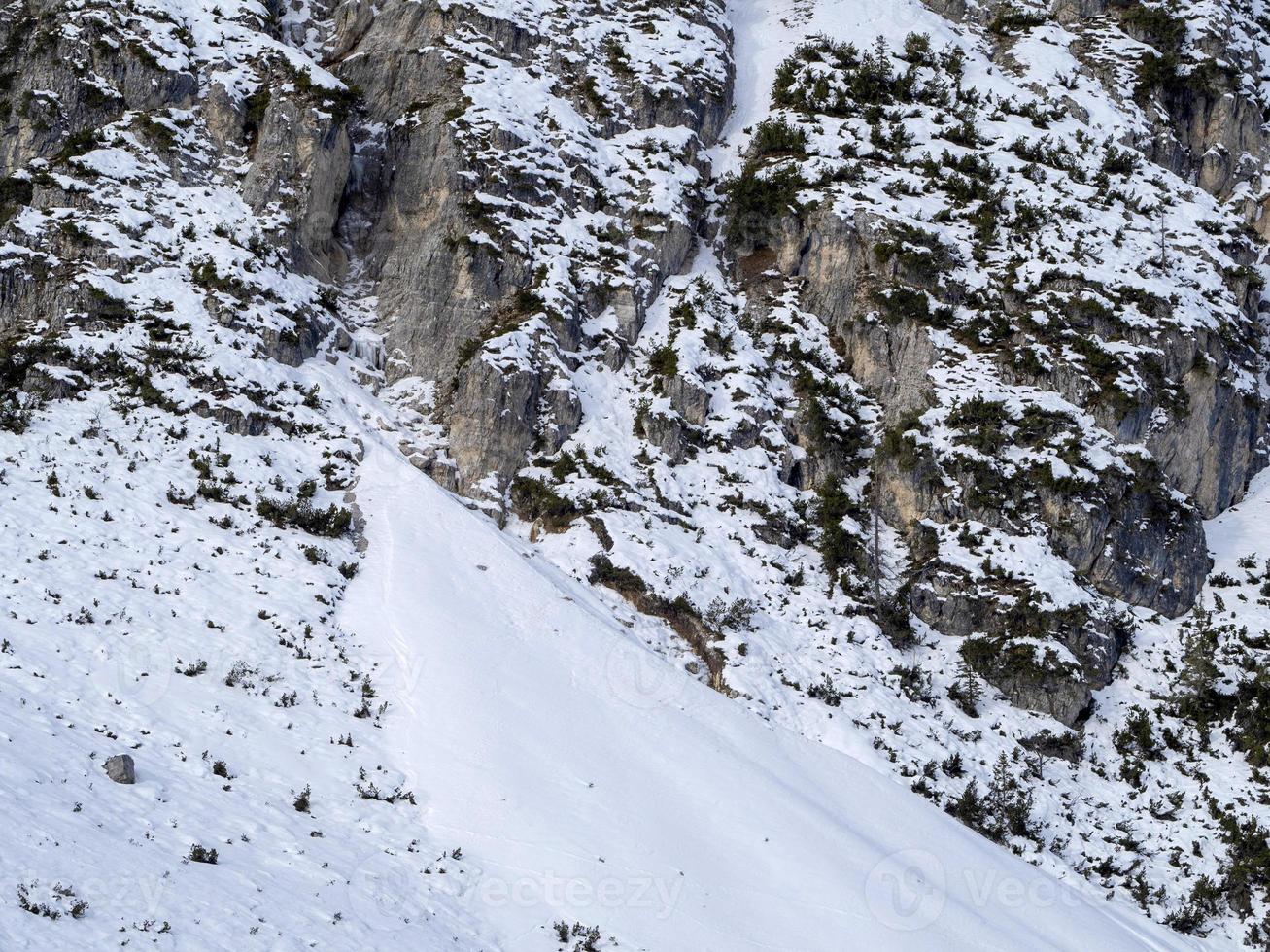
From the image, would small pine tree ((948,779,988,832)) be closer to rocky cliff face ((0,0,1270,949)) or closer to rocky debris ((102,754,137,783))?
rocky cliff face ((0,0,1270,949))

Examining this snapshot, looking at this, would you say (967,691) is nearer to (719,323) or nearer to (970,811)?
(970,811)

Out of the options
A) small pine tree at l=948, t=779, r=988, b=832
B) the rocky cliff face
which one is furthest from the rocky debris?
small pine tree at l=948, t=779, r=988, b=832

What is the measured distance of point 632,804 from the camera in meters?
16.1


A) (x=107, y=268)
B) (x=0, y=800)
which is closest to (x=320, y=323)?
(x=107, y=268)

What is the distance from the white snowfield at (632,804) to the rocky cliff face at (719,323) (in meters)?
1.87

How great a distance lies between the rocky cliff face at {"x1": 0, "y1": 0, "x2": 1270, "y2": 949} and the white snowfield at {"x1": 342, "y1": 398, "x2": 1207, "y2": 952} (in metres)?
1.87

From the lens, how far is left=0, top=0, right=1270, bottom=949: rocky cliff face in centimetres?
2306

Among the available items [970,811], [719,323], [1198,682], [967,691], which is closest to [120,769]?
[970,811]

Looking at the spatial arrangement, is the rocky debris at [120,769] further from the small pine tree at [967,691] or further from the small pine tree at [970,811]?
the small pine tree at [967,691]

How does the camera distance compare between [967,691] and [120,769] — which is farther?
[967,691]

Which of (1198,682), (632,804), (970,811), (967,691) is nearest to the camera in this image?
(632,804)

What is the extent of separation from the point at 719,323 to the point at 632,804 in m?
17.6

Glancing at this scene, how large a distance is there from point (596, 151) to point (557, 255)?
5789 millimetres

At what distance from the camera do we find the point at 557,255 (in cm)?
2948
